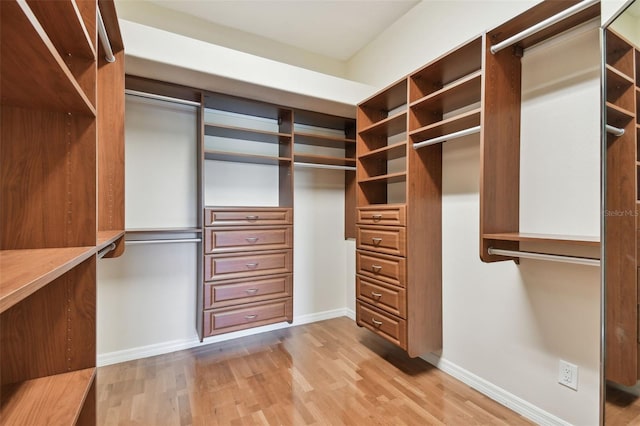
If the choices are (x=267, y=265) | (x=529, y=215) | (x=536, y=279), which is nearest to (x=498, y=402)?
(x=536, y=279)

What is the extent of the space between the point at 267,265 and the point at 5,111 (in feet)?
6.38

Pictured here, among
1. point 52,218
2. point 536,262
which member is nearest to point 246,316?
point 52,218

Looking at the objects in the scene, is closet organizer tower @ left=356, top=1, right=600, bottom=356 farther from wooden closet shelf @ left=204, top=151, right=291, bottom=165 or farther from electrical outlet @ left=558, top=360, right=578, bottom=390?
wooden closet shelf @ left=204, top=151, right=291, bottom=165

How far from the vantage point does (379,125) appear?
2.42 meters

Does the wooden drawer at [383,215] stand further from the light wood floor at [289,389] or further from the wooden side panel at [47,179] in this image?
the wooden side panel at [47,179]

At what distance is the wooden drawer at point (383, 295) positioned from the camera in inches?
81.7

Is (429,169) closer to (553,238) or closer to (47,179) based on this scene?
(553,238)

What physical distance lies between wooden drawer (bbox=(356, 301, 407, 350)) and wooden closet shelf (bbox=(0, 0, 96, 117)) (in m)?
2.07

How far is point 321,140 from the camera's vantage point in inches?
118

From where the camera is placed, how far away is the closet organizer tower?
1596mm

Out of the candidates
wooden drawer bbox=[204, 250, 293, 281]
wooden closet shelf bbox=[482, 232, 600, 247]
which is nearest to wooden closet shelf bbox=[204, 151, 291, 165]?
wooden drawer bbox=[204, 250, 293, 281]

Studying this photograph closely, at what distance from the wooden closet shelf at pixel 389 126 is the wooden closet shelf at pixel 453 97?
0.17 metres

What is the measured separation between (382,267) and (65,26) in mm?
2093

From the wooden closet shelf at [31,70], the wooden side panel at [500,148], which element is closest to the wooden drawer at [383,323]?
the wooden side panel at [500,148]
